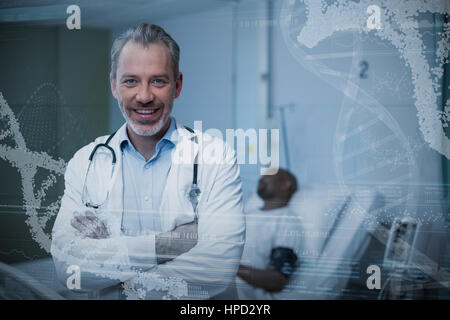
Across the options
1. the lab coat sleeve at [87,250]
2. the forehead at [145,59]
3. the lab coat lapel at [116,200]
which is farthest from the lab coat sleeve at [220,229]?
the forehead at [145,59]

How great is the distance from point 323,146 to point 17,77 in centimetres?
128

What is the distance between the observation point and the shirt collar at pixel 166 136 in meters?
1.61

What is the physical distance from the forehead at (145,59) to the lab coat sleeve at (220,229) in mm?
398

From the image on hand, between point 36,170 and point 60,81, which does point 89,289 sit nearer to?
point 36,170

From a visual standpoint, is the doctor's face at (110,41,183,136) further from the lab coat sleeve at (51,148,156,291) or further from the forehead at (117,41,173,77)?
the lab coat sleeve at (51,148,156,291)

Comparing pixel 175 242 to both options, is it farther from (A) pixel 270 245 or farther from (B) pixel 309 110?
(B) pixel 309 110

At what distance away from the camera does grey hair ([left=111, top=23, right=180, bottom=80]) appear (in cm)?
159

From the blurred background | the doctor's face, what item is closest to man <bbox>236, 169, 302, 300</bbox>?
the blurred background

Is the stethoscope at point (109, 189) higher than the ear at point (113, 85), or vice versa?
the ear at point (113, 85)

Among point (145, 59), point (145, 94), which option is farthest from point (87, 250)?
point (145, 59)

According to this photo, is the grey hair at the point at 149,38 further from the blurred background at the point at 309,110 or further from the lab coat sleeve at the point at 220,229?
the lab coat sleeve at the point at 220,229

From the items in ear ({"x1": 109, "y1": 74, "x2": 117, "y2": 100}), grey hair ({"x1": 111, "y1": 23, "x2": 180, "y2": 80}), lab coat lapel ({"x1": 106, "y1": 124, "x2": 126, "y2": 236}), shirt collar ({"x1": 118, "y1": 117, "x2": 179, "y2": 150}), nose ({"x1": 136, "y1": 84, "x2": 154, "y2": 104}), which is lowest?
lab coat lapel ({"x1": 106, "y1": 124, "x2": 126, "y2": 236})

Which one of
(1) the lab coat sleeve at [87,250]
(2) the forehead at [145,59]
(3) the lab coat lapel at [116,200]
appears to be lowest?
(1) the lab coat sleeve at [87,250]

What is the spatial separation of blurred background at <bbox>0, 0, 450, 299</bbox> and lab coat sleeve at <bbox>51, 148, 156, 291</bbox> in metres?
0.05
